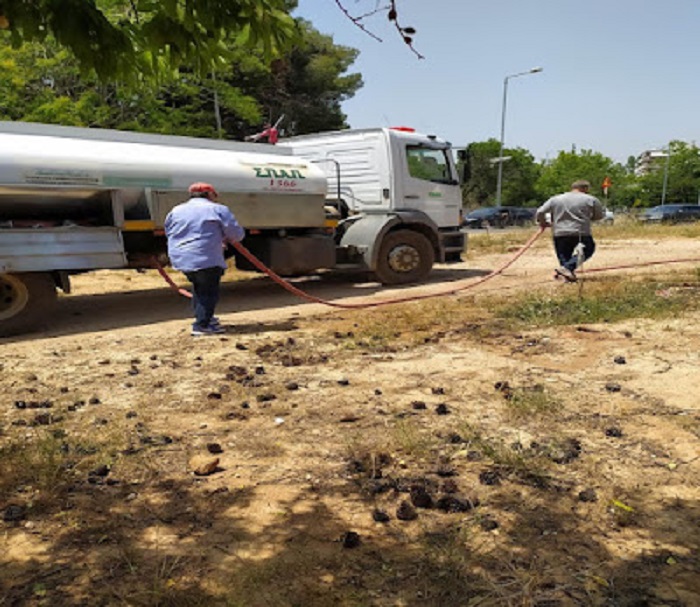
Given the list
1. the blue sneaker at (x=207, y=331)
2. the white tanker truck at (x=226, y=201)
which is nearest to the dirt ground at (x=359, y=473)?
the blue sneaker at (x=207, y=331)

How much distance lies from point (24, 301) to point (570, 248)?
8.25m

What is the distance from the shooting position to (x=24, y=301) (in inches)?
302

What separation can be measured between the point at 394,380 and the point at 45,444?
2.60 meters

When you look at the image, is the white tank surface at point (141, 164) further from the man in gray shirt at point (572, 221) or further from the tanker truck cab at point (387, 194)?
the man in gray shirt at point (572, 221)

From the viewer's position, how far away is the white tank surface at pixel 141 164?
7289mm

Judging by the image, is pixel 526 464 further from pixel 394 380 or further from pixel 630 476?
pixel 394 380

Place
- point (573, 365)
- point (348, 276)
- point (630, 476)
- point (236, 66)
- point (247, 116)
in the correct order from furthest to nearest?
point (236, 66) → point (247, 116) → point (348, 276) → point (573, 365) → point (630, 476)

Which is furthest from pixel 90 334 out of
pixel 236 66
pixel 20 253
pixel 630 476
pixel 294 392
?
pixel 236 66

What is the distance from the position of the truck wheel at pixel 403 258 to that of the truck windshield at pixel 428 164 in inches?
44.0

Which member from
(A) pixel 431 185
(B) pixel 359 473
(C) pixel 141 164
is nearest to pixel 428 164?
(A) pixel 431 185

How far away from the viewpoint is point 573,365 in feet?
17.5

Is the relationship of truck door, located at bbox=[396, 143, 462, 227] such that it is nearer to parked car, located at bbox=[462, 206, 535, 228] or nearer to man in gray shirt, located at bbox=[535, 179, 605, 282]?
man in gray shirt, located at bbox=[535, 179, 605, 282]

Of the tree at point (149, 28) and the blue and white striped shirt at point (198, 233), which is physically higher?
the tree at point (149, 28)

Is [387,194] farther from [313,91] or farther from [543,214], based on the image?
[313,91]
